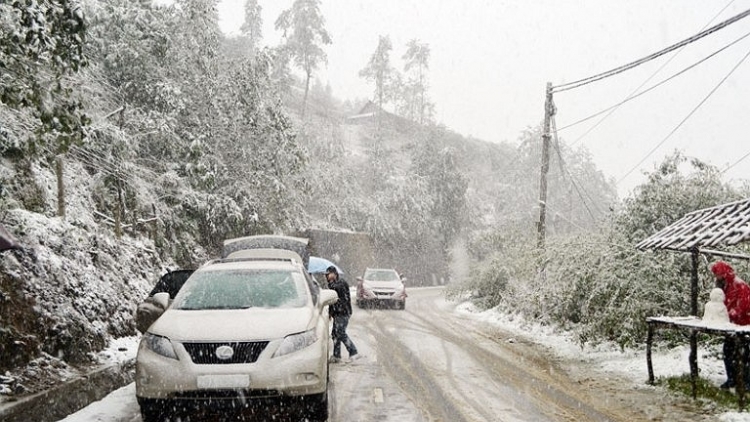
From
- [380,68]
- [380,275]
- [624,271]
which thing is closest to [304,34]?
[380,68]

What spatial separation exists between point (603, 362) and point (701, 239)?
384 cm

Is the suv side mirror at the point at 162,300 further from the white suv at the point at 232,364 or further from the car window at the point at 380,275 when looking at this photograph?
the car window at the point at 380,275

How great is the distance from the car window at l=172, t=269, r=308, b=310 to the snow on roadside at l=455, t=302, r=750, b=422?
16.8 ft

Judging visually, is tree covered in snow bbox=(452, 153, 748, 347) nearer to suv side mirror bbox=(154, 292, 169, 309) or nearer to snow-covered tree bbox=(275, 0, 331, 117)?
suv side mirror bbox=(154, 292, 169, 309)

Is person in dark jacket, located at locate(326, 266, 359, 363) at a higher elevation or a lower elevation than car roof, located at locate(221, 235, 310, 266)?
lower

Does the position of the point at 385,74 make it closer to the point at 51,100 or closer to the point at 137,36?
the point at 137,36

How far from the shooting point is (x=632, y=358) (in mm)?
11492

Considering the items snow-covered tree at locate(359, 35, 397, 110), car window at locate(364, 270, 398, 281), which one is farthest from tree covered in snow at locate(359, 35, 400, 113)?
car window at locate(364, 270, 398, 281)

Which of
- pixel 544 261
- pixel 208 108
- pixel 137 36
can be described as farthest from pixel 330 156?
pixel 544 261

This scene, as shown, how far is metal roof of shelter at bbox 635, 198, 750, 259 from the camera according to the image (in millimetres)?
7926

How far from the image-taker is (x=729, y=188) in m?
13.9

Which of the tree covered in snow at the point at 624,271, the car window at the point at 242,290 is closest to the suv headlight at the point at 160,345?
the car window at the point at 242,290

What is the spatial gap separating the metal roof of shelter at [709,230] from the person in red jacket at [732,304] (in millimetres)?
416

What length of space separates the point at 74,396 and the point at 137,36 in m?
14.6
